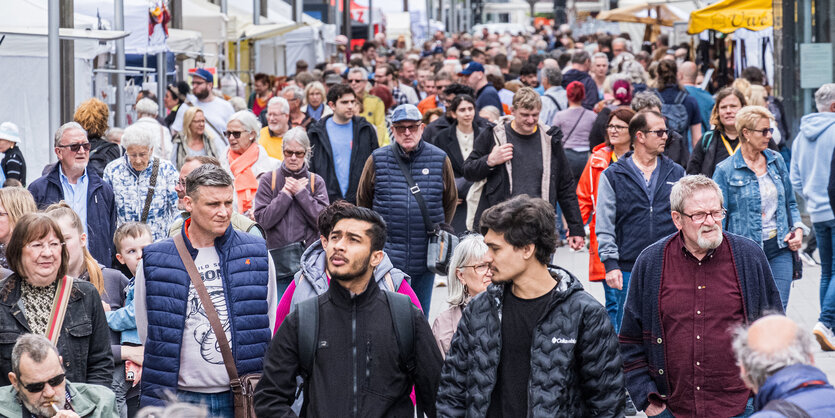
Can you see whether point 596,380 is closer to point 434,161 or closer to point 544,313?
point 544,313

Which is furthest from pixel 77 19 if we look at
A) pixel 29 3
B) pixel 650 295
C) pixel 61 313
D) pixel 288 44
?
pixel 288 44

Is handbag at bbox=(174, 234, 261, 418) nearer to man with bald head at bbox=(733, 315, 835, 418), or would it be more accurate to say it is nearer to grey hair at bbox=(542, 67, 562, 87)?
man with bald head at bbox=(733, 315, 835, 418)

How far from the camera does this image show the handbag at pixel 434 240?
26.7 feet

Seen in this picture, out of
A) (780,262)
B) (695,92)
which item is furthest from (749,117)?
(695,92)

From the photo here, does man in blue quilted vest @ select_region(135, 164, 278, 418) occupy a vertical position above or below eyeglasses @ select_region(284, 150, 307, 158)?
below

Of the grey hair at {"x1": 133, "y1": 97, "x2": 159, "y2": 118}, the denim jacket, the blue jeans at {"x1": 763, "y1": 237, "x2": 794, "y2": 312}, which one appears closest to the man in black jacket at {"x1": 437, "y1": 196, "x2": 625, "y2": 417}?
the denim jacket

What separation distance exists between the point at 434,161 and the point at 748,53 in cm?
1272

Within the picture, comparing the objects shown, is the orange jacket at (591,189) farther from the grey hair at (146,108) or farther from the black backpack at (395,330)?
the grey hair at (146,108)

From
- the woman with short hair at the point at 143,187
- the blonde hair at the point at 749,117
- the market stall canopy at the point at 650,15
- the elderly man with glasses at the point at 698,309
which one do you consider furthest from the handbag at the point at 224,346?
the market stall canopy at the point at 650,15

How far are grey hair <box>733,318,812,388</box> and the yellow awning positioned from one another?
48.7 feet

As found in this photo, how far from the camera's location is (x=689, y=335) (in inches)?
200

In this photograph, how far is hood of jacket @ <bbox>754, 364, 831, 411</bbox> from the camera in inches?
132

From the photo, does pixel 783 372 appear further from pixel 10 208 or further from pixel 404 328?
pixel 10 208

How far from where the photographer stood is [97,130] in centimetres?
1023
